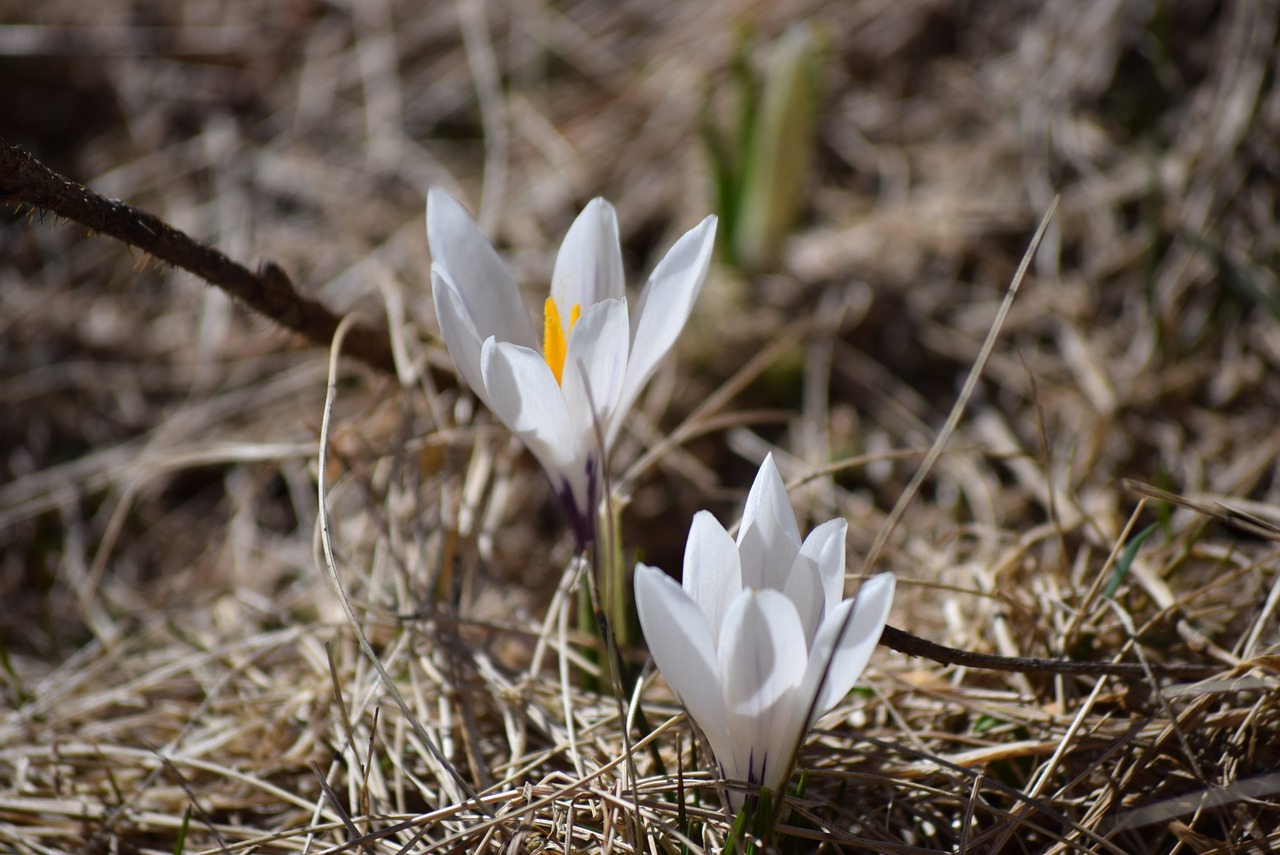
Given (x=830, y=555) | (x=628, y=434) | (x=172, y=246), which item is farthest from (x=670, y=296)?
(x=628, y=434)

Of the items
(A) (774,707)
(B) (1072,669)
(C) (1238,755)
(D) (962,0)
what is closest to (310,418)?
(A) (774,707)

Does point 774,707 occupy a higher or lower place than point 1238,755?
higher

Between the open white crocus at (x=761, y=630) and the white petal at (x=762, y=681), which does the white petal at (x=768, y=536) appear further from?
the white petal at (x=762, y=681)

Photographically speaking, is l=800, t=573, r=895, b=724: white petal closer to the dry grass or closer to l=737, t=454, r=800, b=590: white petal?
l=737, t=454, r=800, b=590: white petal

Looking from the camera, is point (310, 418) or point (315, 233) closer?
point (310, 418)

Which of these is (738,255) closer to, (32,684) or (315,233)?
(315,233)

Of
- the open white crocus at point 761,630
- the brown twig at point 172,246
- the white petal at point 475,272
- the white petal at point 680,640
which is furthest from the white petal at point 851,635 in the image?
the brown twig at point 172,246

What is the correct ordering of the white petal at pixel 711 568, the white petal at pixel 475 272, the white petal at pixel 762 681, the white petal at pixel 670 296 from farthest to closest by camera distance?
the white petal at pixel 475 272 < the white petal at pixel 670 296 < the white petal at pixel 711 568 < the white petal at pixel 762 681

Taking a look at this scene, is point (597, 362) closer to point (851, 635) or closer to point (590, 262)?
point (590, 262)
